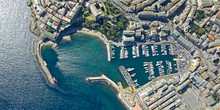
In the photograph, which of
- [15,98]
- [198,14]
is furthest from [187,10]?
[15,98]

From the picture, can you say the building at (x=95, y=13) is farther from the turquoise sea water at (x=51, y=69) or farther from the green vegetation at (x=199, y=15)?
the green vegetation at (x=199, y=15)

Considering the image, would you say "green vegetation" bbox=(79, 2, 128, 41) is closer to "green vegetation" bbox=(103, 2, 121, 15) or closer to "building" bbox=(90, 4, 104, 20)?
"green vegetation" bbox=(103, 2, 121, 15)

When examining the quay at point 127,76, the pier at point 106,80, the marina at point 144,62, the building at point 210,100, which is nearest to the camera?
the building at point 210,100

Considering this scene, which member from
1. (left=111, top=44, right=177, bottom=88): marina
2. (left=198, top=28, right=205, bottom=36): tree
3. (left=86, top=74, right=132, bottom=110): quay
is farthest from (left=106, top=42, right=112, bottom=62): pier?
(left=198, top=28, right=205, bottom=36): tree

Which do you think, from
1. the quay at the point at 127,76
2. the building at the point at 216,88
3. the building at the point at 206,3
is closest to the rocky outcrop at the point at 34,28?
the quay at the point at 127,76

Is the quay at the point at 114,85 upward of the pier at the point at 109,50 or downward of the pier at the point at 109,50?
downward

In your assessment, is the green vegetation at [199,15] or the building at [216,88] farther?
the green vegetation at [199,15]

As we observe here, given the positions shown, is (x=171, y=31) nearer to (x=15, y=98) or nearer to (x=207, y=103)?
(x=207, y=103)

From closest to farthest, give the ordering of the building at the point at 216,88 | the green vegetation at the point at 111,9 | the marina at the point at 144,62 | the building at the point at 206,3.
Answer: the building at the point at 216,88 → the marina at the point at 144,62 → the green vegetation at the point at 111,9 → the building at the point at 206,3
